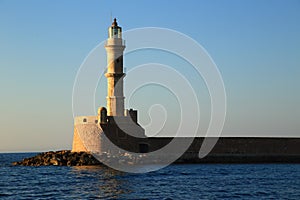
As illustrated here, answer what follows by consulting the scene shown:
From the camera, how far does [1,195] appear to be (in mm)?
22938

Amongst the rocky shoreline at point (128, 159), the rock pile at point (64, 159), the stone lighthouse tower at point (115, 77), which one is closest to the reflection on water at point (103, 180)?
the rock pile at point (64, 159)

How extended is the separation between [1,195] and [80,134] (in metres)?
16.6

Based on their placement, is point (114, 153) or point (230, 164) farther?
point (230, 164)

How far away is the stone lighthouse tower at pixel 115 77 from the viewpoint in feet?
130

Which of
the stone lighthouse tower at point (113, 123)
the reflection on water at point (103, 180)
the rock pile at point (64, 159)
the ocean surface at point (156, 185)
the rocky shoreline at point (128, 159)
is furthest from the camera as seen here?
the stone lighthouse tower at point (113, 123)

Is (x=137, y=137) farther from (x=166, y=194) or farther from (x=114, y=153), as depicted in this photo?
(x=166, y=194)

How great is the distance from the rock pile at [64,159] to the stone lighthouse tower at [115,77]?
12.9ft

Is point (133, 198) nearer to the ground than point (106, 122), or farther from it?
nearer to the ground

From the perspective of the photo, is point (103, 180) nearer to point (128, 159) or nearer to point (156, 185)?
point (156, 185)

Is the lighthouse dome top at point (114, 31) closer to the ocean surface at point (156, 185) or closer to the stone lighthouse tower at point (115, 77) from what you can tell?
the stone lighthouse tower at point (115, 77)

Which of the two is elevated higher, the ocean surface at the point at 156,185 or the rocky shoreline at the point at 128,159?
the rocky shoreline at the point at 128,159

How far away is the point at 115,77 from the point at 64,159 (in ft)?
24.7

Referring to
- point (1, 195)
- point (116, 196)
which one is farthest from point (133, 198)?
point (1, 195)

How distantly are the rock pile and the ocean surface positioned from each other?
3.80 metres
